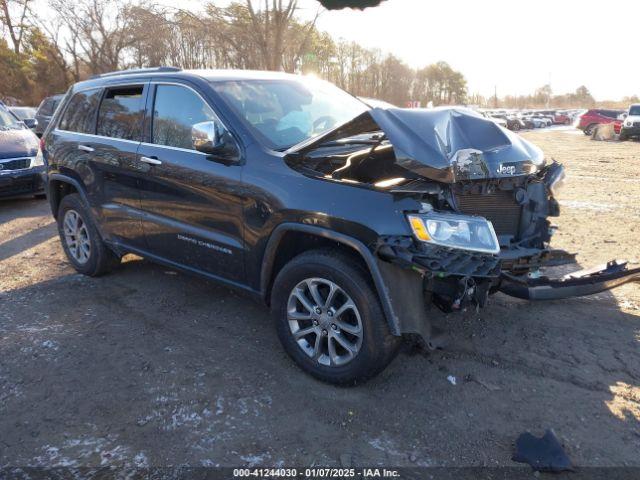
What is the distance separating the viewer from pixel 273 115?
3.80m

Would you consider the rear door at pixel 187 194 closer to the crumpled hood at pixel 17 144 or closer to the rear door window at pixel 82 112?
the rear door window at pixel 82 112

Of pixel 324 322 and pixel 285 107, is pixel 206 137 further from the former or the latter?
pixel 324 322

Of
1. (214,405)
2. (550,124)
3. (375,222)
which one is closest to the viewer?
(375,222)

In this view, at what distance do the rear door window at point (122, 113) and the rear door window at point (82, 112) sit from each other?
5.5 inches

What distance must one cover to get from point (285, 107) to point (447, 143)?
4.51ft

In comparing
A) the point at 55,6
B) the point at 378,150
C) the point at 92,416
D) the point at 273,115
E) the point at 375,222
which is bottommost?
the point at 92,416

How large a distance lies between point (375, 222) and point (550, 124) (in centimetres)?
5270

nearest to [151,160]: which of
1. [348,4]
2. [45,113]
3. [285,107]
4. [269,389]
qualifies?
[285,107]

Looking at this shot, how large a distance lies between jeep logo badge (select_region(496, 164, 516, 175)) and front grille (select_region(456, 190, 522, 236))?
0.14 meters

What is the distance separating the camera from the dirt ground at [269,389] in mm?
2631

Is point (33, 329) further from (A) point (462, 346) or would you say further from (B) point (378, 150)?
(A) point (462, 346)

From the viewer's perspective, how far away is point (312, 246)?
3305 mm

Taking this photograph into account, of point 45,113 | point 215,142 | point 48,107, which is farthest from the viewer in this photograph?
point 48,107

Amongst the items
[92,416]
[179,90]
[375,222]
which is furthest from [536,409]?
[179,90]
